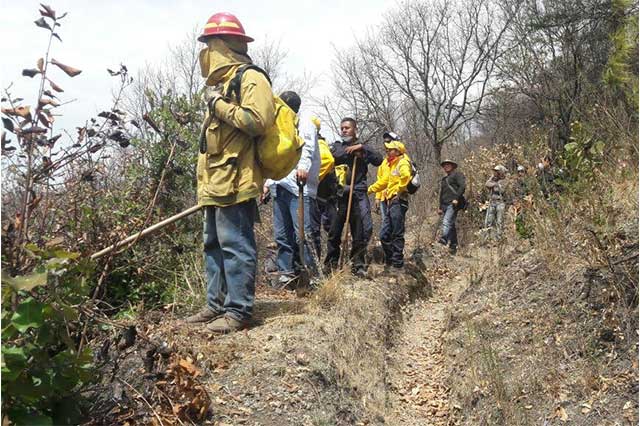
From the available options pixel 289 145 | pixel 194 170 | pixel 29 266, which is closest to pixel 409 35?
pixel 194 170

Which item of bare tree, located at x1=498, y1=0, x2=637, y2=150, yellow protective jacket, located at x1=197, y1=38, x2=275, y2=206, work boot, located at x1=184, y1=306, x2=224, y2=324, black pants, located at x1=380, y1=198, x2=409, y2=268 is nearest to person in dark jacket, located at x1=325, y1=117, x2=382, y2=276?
black pants, located at x1=380, y1=198, x2=409, y2=268

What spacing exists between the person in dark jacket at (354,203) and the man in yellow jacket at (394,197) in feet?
2.28

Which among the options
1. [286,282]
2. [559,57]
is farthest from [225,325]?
[559,57]

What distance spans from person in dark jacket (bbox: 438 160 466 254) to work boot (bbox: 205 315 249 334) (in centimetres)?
780

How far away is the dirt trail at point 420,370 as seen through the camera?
4.28m

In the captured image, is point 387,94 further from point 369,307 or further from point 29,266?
point 29,266

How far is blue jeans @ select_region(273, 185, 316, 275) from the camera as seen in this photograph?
19.3ft

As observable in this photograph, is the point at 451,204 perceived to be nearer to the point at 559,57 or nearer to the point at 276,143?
the point at 276,143

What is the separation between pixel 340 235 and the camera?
6.72 meters

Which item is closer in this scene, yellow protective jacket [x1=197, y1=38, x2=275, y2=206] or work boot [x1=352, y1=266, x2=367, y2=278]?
yellow protective jacket [x1=197, y1=38, x2=275, y2=206]

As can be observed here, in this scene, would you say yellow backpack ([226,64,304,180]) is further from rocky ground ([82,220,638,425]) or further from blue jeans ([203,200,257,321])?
rocky ground ([82,220,638,425])

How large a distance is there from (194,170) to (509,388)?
3.64 meters

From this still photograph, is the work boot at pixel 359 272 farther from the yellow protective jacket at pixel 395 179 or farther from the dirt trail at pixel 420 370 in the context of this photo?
the yellow protective jacket at pixel 395 179

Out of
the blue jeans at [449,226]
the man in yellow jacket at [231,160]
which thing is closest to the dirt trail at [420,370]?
the man in yellow jacket at [231,160]
